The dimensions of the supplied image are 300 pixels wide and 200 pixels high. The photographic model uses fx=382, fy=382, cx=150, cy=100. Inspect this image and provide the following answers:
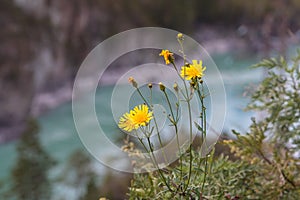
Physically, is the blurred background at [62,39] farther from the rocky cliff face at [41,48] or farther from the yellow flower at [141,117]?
the yellow flower at [141,117]

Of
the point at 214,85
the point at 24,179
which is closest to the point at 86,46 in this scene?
the point at 24,179

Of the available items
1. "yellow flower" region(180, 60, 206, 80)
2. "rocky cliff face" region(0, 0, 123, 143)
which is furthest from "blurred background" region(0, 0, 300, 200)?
"yellow flower" region(180, 60, 206, 80)

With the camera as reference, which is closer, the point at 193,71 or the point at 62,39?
the point at 193,71

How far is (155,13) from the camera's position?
376 cm

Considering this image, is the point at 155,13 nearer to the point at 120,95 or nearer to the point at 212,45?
the point at 212,45

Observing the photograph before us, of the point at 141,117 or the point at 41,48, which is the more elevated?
the point at 41,48

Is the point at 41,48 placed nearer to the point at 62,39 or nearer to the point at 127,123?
Result: the point at 62,39

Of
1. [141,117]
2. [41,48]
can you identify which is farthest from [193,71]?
[41,48]

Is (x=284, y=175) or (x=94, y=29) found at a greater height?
(x=94, y=29)

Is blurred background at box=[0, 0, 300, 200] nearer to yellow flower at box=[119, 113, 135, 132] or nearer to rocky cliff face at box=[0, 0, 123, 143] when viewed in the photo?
rocky cliff face at box=[0, 0, 123, 143]

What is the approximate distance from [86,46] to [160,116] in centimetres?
383

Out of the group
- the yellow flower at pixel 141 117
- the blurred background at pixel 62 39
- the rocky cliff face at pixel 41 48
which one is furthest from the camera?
the rocky cliff face at pixel 41 48

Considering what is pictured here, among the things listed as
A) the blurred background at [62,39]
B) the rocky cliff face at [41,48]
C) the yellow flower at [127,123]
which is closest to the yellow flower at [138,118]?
the yellow flower at [127,123]

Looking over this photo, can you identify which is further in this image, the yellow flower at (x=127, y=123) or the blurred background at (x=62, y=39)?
the blurred background at (x=62, y=39)
